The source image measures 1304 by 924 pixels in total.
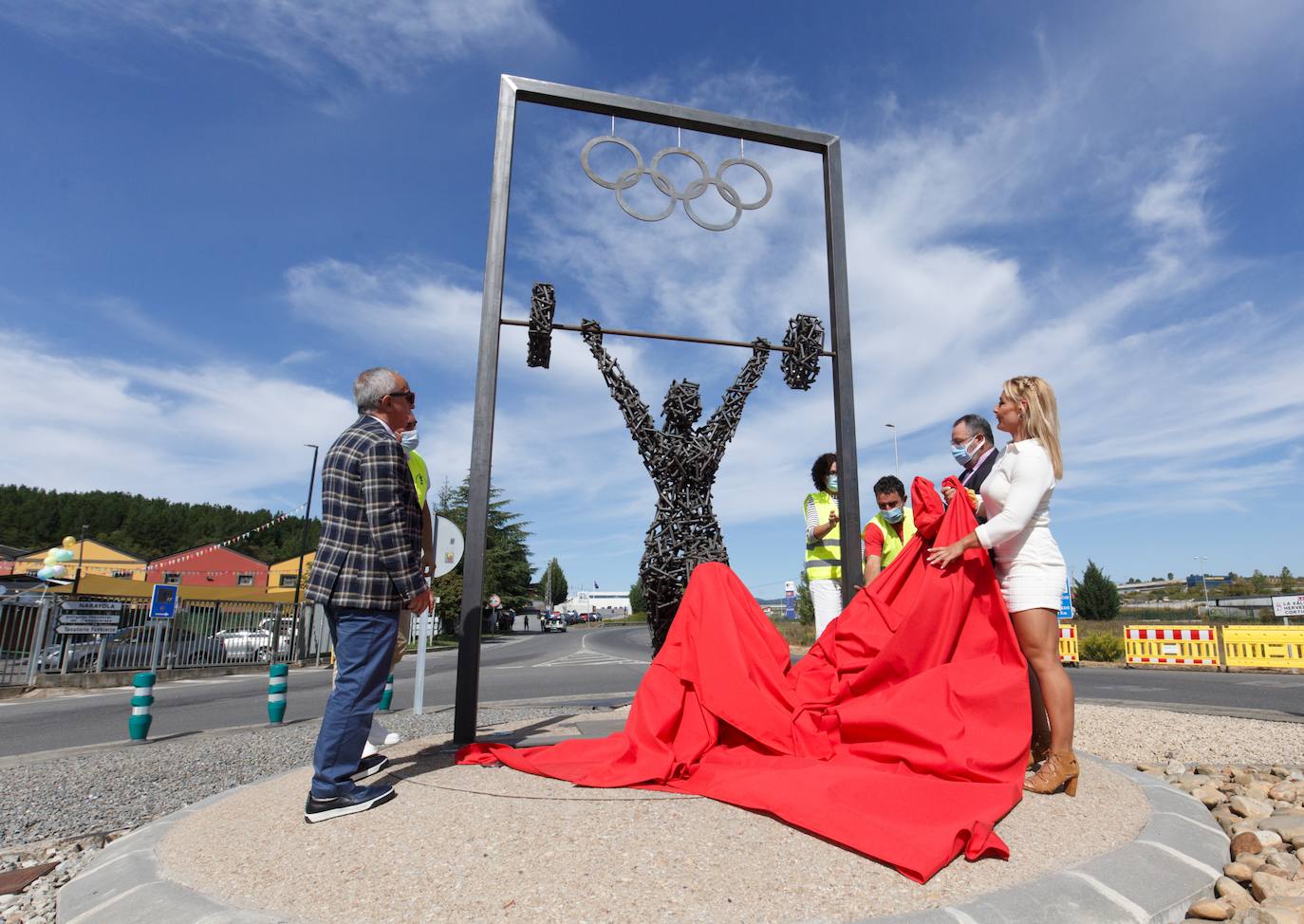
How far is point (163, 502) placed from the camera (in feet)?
307

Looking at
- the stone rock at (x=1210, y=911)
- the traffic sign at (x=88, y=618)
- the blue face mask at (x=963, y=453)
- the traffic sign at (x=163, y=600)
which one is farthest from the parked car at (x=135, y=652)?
the stone rock at (x=1210, y=911)

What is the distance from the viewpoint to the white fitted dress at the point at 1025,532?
10.5ft

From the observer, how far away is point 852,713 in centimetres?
323

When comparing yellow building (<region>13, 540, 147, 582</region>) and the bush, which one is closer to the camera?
the bush

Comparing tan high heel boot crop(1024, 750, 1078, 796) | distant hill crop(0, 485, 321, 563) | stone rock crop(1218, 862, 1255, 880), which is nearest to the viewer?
stone rock crop(1218, 862, 1255, 880)

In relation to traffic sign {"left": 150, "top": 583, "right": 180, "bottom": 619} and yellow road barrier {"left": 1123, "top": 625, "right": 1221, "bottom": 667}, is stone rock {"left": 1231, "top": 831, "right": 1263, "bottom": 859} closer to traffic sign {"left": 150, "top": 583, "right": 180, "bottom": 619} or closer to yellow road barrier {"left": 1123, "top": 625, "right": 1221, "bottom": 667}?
traffic sign {"left": 150, "top": 583, "right": 180, "bottom": 619}

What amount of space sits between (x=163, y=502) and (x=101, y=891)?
109753 millimetres

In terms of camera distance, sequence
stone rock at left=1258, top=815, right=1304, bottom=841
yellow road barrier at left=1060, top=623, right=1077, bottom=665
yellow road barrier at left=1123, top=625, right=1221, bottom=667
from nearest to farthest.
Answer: stone rock at left=1258, top=815, right=1304, bottom=841 → yellow road barrier at left=1123, top=625, right=1221, bottom=667 → yellow road barrier at left=1060, top=623, right=1077, bottom=665

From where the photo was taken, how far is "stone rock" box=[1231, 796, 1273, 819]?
10.3 feet

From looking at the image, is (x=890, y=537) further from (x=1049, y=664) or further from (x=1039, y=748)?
(x=1049, y=664)

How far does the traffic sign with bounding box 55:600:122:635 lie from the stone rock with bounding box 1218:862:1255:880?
1737cm

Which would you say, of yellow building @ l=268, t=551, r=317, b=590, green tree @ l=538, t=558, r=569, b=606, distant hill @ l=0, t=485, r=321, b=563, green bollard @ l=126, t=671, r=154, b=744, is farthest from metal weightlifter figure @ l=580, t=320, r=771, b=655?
green tree @ l=538, t=558, r=569, b=606

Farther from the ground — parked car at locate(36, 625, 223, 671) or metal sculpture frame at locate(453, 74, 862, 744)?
metal sculpture frame at locate(453, 74, 862, 744)

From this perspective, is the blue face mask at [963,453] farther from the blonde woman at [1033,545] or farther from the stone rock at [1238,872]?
the stone rock at [1238,872]
